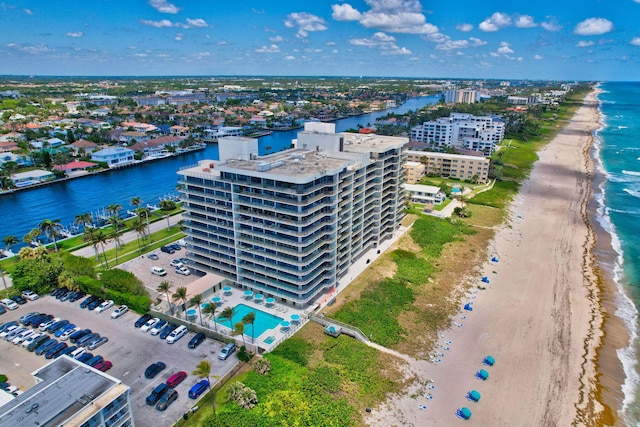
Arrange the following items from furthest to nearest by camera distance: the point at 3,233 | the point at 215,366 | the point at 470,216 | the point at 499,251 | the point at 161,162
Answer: the point at 161,162
the point at 470,216
the point at 3,233
the point at 499,251
the point at 215,366

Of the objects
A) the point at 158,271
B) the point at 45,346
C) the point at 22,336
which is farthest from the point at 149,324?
the point at 22,336

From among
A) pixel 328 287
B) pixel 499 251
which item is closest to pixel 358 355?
pixel 328 287

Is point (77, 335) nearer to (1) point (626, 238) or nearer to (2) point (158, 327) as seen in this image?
(2) point (158, 327)

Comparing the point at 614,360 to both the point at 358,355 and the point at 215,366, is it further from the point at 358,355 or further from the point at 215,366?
the point at 215,366

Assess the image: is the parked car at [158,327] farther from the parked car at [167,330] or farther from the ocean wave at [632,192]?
the ocean wave at [632,192]

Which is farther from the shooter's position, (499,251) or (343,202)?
(499,251)
